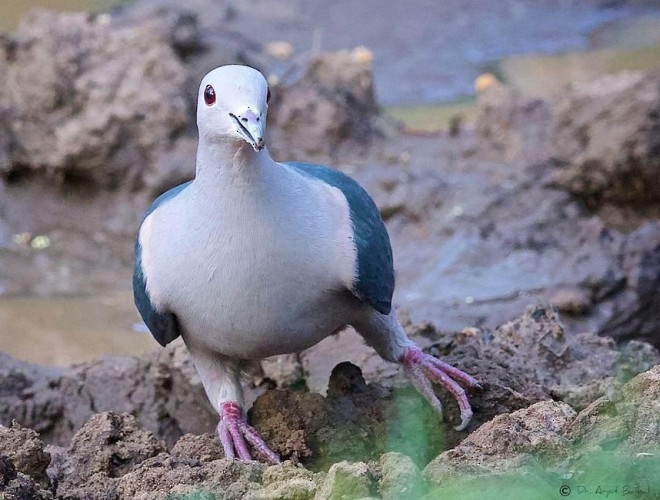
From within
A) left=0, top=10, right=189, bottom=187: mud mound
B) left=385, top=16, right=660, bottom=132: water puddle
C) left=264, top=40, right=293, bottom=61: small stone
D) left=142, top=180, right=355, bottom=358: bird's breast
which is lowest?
left=142, top=180, right=355, bottom=358: bird's breast

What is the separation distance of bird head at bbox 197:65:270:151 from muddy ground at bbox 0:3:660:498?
0.85m

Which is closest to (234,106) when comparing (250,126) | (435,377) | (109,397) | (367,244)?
(250,126)

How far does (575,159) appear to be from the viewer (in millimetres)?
6336

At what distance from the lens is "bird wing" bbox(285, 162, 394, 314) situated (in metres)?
3.55

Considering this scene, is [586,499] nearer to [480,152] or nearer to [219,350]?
[219,350]

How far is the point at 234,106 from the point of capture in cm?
319

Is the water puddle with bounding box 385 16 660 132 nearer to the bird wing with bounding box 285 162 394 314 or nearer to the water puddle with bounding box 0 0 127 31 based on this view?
the water puddle with bounding box 0 0 127 31

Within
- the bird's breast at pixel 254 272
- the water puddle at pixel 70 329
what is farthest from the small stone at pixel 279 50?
the bird's breast at pixel 254 272

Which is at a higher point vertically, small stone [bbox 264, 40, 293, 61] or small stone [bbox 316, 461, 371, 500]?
small stone [bbox 264, 40, 293, 61]

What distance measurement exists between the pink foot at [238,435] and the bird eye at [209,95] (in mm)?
1016

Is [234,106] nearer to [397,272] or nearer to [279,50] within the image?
[397,272]

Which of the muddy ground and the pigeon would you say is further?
the pigeon

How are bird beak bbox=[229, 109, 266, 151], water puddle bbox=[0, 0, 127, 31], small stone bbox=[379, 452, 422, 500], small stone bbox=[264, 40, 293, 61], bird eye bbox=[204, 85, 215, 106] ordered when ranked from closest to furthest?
small stone bbox=[379, 452, 422, 500] → bird beak bbox=[229, 109, 266, 151] → bird eye bbox=[204, 85, 215, 106] → small stone bbox=[264, 40, 293, 61] → water puddle bbox=[0, 0, 127, 31]

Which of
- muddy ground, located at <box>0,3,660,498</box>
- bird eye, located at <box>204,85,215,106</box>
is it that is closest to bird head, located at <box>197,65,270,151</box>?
bird eye, located at <box>204,85,215,106</box>
